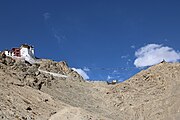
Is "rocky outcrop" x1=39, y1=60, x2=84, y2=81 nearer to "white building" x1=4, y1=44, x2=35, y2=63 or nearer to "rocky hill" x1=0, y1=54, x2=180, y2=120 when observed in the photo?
"rocky hill" x1=0, y1=54, x2=180, y2=120

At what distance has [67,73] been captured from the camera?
60.5 metres

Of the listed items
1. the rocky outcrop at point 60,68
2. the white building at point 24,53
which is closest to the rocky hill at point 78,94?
the rocky outcrop at point 60,68

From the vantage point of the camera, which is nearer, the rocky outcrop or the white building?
the rocky outcrop

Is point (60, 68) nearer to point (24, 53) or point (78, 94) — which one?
point (24, 53)

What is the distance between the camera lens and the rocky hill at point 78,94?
36344 millimetres

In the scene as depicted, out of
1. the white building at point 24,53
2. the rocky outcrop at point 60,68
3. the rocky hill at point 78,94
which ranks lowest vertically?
the rocky hill at point 78,94

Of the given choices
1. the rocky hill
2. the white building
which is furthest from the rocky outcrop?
the white building

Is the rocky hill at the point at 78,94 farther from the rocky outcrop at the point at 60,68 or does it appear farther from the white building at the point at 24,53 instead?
the white building at the point at 24,53

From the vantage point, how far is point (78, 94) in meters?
49.8

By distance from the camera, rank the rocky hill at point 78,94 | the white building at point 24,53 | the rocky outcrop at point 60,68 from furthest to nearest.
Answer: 1. the white building at point 24,53
2. the rocky outcrop at point 60,68
3. the rocky hill at point 78,94

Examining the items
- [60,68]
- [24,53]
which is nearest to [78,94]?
[60,68]

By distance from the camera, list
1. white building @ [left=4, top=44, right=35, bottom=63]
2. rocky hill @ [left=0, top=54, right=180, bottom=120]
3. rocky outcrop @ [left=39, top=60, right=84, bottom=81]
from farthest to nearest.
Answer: white building @ [left=4, top=44, right=35, bottom=63] < rocky outcrop @ [left=39, top=60, right=84, bottom=81] < rocky hill @ [left=0, top=54, right=180, bottom=120]

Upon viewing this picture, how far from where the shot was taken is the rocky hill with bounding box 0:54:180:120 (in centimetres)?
3634

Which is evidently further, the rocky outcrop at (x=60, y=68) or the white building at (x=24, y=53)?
the white building at (x=24, y=53)
